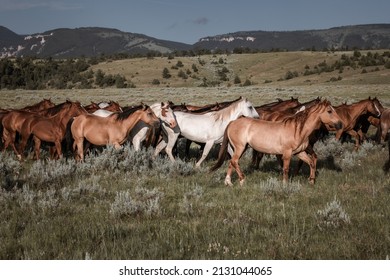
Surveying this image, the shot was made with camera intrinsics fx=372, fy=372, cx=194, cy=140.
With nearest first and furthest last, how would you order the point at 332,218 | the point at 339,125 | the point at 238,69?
the point at 332,218 < the point at 339,125 < the point at 238,69

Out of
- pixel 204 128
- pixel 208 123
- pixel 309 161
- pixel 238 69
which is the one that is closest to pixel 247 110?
pixel 208 123

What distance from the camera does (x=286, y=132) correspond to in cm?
809

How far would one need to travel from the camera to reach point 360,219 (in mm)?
5824

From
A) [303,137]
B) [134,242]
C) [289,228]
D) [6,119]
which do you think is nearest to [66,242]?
[134,242]

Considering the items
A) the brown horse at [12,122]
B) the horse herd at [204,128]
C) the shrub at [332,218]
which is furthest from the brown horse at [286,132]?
the brown horse at [12,122]

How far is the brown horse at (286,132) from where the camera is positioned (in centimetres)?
800

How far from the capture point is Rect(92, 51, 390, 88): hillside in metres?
67.9

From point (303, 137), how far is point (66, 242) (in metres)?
5.26

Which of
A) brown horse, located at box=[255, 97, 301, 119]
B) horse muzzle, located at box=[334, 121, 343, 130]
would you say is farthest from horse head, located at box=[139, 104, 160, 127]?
horse muzzle, located at box=[334, 121, 343, 130]

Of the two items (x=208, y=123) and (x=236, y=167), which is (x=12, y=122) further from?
(x=236, y=167)

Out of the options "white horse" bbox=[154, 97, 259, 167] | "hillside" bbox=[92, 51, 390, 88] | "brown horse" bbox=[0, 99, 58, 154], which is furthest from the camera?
"hillside" bbox=[92, 51, 390, 88]

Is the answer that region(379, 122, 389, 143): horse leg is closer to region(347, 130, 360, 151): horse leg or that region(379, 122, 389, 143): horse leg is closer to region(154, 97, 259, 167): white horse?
region(347, 130, 360, 151): horse leg

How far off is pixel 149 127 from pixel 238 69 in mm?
80271
